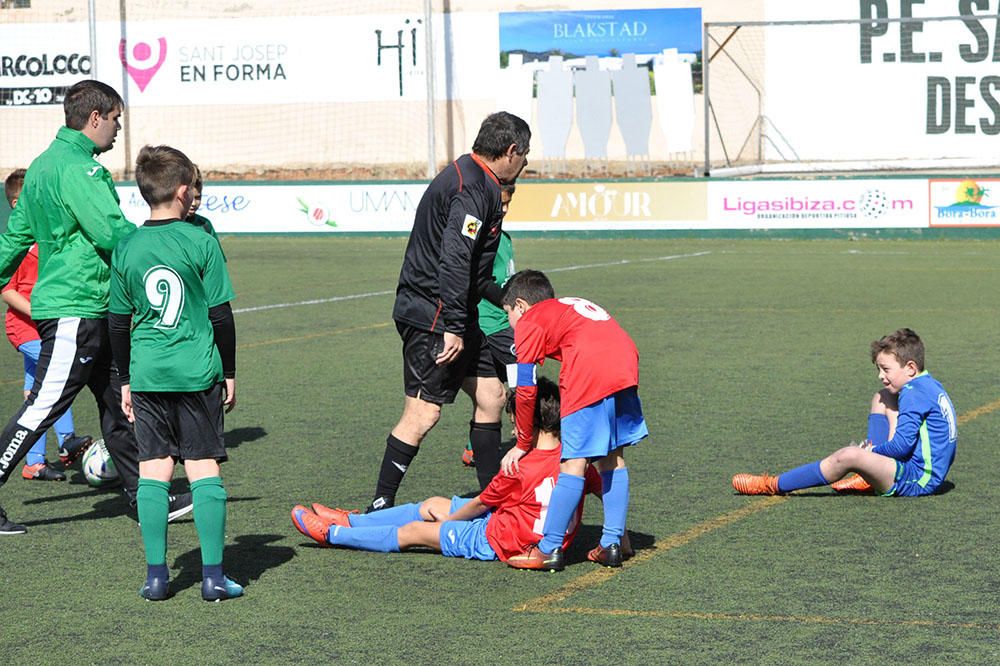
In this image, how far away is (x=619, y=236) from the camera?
27.3m

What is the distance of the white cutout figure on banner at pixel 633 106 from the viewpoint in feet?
125

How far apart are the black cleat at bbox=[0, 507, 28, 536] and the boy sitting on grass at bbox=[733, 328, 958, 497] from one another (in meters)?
3.62

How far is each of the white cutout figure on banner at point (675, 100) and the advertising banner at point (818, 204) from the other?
38.4 feet

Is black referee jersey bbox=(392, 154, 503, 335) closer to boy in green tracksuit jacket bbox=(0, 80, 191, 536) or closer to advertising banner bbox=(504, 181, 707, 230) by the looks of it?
boy in green tracksuit jacket bbox=(0, 80, 191, 536)

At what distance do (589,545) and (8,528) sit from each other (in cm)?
272

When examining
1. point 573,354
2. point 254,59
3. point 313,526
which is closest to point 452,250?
point 573,354

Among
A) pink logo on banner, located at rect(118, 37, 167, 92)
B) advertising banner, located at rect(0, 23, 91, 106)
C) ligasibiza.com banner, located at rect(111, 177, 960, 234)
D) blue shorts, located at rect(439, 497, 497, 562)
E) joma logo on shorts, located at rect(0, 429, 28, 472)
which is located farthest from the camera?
advertising banner, located at rect(0, 23, 91, 106)

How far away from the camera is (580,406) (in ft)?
20.6

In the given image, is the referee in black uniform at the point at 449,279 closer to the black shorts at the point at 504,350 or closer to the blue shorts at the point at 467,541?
the blue shorts at the point at 467,541

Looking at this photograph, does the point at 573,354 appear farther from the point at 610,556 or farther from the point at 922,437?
the point at 922,437

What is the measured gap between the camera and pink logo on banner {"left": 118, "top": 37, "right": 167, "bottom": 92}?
41.2m

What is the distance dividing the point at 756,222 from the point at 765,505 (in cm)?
1928

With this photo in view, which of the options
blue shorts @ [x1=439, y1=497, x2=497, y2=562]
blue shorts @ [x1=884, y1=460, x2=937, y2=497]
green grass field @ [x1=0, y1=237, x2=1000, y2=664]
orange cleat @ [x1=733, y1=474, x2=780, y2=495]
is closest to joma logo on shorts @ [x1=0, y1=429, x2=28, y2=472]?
green grass field @ [x1=0, y1=237, x2=1000, y2=664]

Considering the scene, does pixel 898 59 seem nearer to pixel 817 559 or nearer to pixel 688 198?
pixel 688 198
